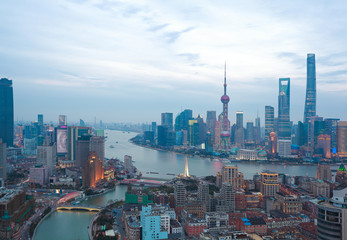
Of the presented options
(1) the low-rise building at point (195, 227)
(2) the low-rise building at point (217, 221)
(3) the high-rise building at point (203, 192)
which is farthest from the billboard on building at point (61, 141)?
(2) the low-rise building at point (217, 221)

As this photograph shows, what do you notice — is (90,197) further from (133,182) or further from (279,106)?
(279,106)

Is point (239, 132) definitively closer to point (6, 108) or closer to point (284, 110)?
point (284, 110)

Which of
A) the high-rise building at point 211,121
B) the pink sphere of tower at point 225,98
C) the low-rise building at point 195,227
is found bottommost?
the low-rise building at point 195,227

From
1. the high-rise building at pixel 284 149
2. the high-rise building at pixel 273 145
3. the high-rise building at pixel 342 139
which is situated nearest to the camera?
the high-rise building at pixel 284 149

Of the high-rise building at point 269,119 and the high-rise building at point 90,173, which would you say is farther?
the high-rise building at point 269,119

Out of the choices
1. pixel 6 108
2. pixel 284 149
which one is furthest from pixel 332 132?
pixel 6 108

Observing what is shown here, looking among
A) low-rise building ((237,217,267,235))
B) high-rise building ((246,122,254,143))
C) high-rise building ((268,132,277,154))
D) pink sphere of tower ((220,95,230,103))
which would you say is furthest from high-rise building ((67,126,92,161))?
high-rise building ((246,122,254,143))

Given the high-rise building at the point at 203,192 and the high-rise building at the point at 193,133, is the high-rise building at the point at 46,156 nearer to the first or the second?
the high-rise building at the point at 203,192
